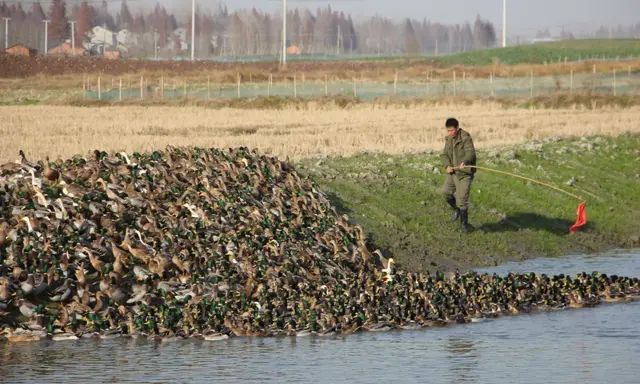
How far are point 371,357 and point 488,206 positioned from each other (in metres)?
12.7

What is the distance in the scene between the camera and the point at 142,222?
19906mm

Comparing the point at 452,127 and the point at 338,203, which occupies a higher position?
the point at 452,127

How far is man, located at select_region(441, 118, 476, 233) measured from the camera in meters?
25.0

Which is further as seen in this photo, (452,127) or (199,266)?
(452,127)

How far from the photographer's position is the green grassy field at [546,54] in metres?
141

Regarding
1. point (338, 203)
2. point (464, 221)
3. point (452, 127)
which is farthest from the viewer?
point (464, 221)

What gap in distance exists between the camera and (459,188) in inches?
993

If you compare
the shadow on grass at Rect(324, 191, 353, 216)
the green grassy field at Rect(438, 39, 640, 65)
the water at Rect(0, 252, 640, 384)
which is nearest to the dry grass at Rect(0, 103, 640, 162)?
the shadow on grass at Rect(324, 191, 353, 216)

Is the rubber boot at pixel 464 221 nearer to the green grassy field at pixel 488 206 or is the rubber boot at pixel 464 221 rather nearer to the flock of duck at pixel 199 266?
the green grassy field at pixel 488 206

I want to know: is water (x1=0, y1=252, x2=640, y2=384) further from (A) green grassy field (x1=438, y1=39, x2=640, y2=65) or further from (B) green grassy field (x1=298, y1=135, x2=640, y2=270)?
(A) green grassy field (x1=438, y1=39, x2=640, y2=65)

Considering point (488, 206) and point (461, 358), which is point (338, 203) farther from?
point (461, 358)

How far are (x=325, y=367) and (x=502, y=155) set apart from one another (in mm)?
18510

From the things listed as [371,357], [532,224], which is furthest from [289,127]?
[371,357]

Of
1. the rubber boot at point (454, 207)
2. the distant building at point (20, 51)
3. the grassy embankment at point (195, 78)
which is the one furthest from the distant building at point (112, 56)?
the rubber boot at point (454, 207)
